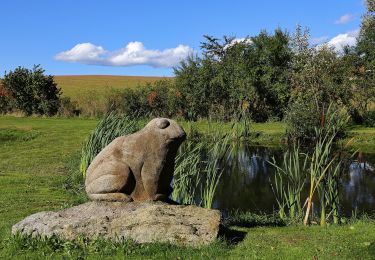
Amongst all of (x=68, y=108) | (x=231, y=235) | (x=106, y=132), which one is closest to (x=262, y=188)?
(x=106, y=132)

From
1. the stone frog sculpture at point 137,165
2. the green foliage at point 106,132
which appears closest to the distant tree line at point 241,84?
the green foliage at point 106,132

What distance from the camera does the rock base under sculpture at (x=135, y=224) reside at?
6.57 metres

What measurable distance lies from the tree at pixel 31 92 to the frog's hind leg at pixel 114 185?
30776 mm

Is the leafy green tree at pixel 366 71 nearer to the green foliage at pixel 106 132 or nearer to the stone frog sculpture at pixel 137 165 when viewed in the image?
the green foliage at pixel 106 132

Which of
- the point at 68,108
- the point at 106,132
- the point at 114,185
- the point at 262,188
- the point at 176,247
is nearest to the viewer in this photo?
the point at 176,247

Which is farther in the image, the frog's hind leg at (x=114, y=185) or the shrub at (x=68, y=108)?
the shrub at (x=68, y=108)

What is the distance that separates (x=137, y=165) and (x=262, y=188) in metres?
9.80

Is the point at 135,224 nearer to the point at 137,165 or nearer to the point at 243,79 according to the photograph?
the point at 137,165

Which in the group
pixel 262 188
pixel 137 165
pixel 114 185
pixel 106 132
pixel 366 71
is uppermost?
pixel 366 71

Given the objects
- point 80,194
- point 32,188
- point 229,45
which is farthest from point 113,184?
point 229,45

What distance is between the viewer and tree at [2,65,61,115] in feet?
121

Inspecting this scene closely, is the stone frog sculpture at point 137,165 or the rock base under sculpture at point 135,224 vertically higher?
the stone frog sculpture at point 137,165

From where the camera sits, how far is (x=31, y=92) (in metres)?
37.0

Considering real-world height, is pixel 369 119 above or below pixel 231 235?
above
